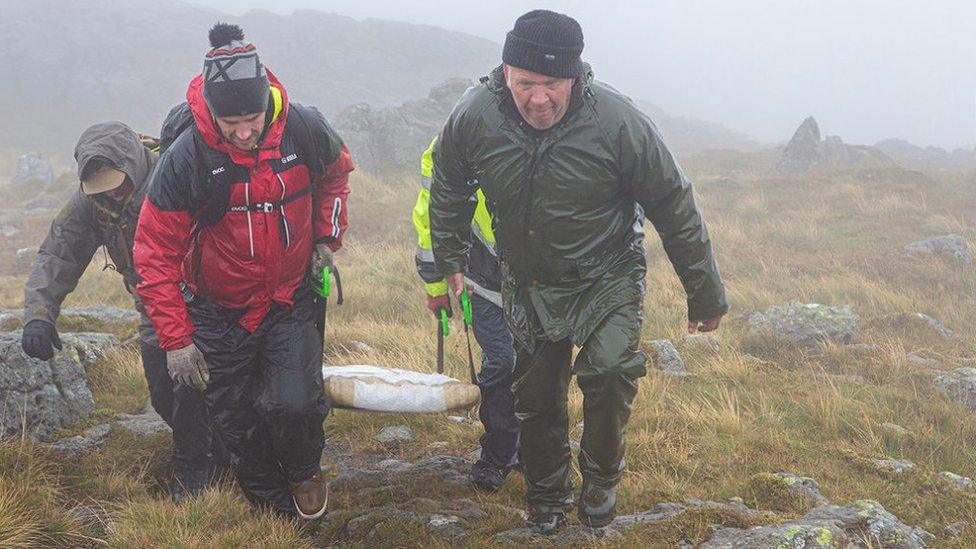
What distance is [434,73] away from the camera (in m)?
44.3

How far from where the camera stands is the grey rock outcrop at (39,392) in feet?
15.3

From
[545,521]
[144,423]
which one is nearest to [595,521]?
[545,521]

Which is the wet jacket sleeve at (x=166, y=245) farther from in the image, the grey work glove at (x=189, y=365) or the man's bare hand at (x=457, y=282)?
the man's bare hand at (x=457, y=282)

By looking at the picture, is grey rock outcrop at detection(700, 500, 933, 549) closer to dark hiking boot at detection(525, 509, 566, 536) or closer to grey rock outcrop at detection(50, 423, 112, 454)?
dark hiking boot at detection(525, 509, 566, 536)

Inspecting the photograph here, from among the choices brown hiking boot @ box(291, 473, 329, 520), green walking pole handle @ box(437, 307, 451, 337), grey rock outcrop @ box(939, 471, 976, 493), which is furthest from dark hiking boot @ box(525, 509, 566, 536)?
grey rock outcrop @ box(939, 471, 976, 493)

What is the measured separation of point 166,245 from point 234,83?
822 mm

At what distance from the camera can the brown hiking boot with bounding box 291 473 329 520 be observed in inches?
157

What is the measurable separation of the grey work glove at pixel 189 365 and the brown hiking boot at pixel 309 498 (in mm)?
790

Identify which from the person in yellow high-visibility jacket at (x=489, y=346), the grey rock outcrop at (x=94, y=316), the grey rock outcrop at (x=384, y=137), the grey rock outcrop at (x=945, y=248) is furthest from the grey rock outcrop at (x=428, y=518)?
the grey rock outcrop at (x=384, y=137)

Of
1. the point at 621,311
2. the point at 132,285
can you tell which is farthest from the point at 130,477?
the point at 621,311

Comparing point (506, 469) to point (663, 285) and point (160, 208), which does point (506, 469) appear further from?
point (663, 285)

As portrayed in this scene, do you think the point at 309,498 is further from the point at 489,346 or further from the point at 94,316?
the point at 94,316

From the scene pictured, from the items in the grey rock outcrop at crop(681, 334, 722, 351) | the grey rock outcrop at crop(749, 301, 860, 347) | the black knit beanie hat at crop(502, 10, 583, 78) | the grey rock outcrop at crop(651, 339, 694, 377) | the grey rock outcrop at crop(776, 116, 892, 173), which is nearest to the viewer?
the black knit beanie hat at crop(502, 10, 583, 78)

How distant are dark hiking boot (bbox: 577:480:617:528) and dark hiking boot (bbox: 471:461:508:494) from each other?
863mm
